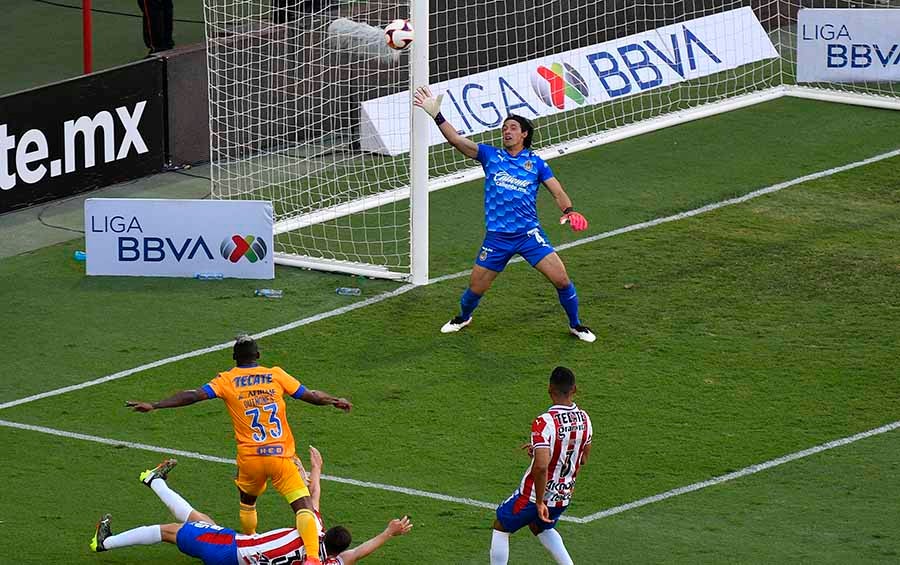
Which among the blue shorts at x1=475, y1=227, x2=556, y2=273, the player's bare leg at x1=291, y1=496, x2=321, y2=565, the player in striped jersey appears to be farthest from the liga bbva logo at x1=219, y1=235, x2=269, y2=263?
the player in striped jersey

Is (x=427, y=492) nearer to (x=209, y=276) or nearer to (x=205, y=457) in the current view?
(x=205, y=457)

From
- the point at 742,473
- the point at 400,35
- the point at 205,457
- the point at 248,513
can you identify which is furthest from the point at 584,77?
the point at 248,513

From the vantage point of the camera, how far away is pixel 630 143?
20281 millimetres

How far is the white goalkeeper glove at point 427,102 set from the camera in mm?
14445

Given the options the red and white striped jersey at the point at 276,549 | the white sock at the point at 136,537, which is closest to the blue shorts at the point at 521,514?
the red and white striped jersey at the point at 276,549

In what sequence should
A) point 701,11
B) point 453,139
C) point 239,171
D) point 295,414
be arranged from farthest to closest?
point 701,11
point 239,171
point 453,139
point 295,414

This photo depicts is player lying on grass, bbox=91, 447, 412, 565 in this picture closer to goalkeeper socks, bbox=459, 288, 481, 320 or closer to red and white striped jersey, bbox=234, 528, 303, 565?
red and white striped jersey, bbox=234, 528, 303, 565

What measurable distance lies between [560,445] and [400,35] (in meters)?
6.60

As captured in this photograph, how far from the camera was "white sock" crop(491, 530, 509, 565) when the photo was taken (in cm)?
1030

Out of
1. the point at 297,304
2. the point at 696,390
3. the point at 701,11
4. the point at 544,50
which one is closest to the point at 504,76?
the point at 544,50

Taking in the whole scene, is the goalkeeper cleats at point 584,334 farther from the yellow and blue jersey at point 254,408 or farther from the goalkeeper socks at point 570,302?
the yellow and blue jersey at point 254,408

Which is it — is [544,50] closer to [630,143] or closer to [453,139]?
[630,143]

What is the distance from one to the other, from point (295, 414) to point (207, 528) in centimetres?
286

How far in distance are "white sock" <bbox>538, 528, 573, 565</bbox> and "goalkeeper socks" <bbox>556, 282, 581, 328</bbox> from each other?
175 inches
